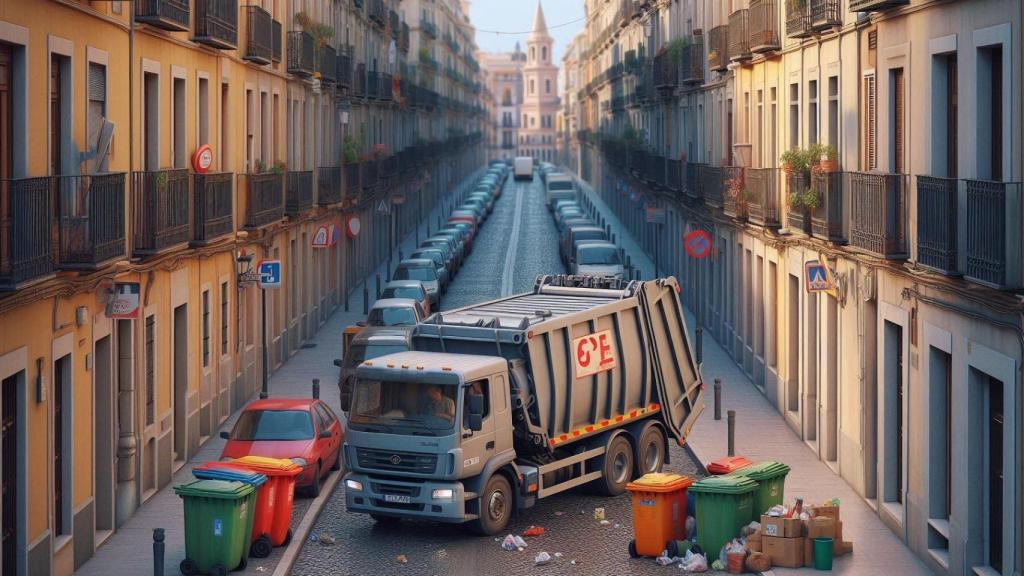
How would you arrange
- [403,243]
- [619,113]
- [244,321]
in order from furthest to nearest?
1. [619,113]
2. [403,243]
3. [244,321]

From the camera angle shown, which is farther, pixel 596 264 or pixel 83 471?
pixel 596 264

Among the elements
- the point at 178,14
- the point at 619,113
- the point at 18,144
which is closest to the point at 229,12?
the point at 178,14

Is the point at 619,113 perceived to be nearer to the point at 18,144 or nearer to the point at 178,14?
the point at 178,14

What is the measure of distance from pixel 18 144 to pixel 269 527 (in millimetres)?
5327

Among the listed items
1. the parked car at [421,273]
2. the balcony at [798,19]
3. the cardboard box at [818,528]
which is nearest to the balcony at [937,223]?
the cardboard box at [818,528]

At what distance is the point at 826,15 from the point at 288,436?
1013 centimetres

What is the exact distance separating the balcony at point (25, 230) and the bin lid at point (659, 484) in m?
7.06

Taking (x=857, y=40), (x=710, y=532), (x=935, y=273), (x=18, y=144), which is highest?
(x=857, y=40)

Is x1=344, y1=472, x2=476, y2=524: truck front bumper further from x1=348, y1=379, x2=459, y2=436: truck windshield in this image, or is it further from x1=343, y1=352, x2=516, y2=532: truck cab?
x1=348, y1=379, x2=459, y2=436: truck windshield

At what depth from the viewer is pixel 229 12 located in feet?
88.5

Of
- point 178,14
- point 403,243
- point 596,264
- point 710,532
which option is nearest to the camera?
point 710,532

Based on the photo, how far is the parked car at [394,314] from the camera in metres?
32.4

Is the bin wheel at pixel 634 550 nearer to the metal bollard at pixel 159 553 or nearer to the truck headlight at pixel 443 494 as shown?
the truck headlight at pixel 443 494

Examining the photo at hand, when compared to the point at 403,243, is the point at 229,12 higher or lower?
higher
